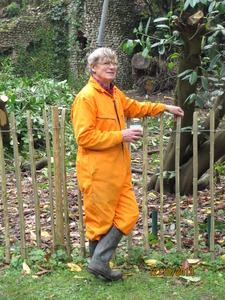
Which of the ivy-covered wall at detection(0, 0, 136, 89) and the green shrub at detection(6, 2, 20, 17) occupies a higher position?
the green shrub at detection(6, 2, 20, 17)

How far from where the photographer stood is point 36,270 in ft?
11.1

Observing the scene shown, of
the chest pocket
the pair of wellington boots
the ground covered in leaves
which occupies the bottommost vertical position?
the ground covered in leaves

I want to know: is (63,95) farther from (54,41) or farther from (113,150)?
(54,41)

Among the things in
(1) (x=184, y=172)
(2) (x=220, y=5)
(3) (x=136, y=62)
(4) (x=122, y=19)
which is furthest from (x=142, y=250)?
(4) (x=122, y=19)

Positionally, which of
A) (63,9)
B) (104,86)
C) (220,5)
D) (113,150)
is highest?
(63,9)

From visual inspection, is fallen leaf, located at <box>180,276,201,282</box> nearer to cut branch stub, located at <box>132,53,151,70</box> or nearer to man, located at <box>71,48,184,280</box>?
man, located at <box>71,48,184,280</box>

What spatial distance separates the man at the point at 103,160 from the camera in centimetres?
294

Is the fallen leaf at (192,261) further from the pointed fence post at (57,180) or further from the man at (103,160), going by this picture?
the pointed fence post at (57,180)

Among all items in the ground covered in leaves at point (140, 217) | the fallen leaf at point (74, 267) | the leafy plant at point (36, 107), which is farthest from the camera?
the leafy plant at point (36, 107)

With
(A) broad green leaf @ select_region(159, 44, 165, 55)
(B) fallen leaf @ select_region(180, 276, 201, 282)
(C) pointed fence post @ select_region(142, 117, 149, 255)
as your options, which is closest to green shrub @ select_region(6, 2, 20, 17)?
(A) broad green leaf @ select_region(159, 44, 165, 55)

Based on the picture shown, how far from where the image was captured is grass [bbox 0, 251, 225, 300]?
9.85 feet

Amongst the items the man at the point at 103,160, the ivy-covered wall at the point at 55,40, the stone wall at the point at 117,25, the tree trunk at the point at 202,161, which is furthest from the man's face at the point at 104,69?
the ivy-covered wall at the point at 55,40

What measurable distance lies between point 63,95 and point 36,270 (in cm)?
622

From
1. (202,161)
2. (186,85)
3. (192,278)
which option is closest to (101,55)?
(186,85)
